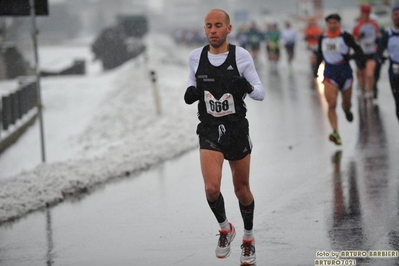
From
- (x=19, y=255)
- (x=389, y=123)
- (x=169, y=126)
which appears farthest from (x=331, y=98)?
(x=19, y=255)

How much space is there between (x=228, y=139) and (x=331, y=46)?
6022 millimetres

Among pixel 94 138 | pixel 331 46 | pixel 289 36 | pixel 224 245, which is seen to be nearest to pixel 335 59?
pixel 331 46

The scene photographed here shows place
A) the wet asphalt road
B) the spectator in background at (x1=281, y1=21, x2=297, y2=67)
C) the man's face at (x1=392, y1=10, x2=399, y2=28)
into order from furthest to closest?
the spectator in background at (x1=281, y1=21, x2=297, y2=67)
the man's face at (x1=392, y1=10, x2=399, y2=28)
the wet asphalt road

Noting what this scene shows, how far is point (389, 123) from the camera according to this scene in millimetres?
14453

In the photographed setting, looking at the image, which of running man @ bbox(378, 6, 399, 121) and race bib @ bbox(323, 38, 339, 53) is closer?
running man @ bbox(378, 6, 399, 121)

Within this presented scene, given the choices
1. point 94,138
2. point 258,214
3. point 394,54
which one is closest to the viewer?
point 258,214

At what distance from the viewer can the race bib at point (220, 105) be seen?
6113mm

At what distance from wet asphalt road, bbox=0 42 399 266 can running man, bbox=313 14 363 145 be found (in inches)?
30.2

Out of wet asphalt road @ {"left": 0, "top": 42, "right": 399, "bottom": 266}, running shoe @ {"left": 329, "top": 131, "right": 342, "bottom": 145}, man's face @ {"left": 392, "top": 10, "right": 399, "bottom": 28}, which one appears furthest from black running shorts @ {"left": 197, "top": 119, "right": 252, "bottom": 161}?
running shoe @ {"left": 329, "top": 131, "right": 342, "bottom": 145}

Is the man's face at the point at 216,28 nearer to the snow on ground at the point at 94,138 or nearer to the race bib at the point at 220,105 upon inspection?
the race bib at the point at 220,105

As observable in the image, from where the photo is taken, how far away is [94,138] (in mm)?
20547

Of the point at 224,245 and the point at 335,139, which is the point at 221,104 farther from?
the point at 335,139

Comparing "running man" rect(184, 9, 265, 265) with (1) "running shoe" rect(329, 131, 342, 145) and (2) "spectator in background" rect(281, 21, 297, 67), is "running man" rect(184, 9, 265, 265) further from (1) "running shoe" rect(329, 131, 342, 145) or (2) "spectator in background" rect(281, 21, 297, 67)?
(2) "spectator in background" rect(281, 21, 297, 67)

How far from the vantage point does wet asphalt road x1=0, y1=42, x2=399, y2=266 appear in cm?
662
